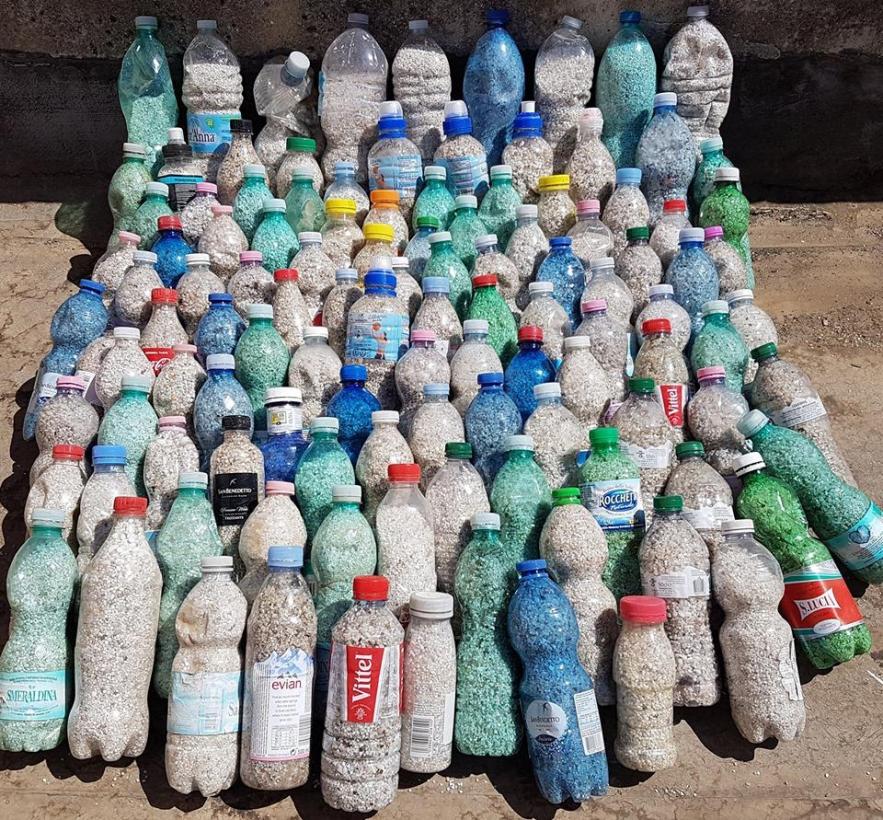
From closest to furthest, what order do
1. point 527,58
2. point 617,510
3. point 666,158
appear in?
point 617,510 < point 666,158 < point 527,58

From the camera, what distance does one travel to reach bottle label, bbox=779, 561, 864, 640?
77.5 inches

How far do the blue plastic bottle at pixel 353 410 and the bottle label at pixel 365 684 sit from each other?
59 cm

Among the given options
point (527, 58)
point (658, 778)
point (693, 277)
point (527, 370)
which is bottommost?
point (658, 778)

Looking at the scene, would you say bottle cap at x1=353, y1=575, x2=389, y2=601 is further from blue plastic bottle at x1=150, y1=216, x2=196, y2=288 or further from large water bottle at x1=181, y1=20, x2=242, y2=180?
large water bottle at x1=181, y1=20, x2=242, y2=180

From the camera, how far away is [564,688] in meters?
1.77

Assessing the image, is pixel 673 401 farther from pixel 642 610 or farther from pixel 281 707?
pixel 281 707

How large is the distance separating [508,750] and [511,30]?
8.35ft

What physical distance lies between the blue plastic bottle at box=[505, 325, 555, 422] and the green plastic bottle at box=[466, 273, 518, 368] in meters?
0.10

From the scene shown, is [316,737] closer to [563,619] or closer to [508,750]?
[508,750]

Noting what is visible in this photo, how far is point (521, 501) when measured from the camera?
79.8 inches

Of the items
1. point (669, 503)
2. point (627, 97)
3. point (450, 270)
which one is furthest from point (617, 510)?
point (627, 97)

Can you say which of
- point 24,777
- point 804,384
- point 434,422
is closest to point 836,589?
point 804,384

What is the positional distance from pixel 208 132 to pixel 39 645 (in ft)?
6.11

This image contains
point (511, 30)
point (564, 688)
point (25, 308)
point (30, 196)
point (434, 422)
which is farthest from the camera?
point (30, 196)
